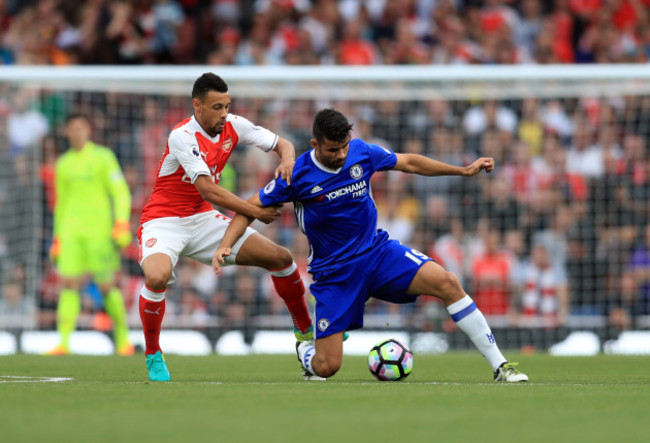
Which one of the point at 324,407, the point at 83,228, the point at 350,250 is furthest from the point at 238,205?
the point at 83,228

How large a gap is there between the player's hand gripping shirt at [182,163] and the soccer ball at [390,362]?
5.85ft

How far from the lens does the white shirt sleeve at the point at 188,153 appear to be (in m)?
8.14

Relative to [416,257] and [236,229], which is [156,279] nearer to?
[236,229]

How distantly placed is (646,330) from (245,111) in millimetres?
6312

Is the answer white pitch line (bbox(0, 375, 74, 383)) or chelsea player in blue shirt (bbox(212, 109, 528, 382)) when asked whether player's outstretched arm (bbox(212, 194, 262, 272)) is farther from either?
white pitch line (bbox(0, 375, 74, 383))

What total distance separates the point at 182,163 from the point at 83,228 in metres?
5.17

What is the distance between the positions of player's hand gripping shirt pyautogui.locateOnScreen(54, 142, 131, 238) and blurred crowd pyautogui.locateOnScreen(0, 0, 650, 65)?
5.21 m

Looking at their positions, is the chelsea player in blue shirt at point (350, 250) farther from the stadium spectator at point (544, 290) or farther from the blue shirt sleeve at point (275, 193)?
the stadium spectator at point (544, 290)

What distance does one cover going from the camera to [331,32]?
59.7 ft

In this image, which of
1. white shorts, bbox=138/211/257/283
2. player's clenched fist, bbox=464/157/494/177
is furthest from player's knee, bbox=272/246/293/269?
player's clenched fist, bbox=464/157/494/177

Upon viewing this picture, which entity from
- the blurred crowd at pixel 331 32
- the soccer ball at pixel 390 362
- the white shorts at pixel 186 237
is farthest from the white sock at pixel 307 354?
the blurred crowd at pixel 331 32

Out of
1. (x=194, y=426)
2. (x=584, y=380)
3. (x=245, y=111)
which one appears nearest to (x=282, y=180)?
(x=584, y=380)

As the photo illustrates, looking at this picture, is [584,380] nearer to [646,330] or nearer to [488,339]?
[488,339]

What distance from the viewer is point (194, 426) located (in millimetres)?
5129
